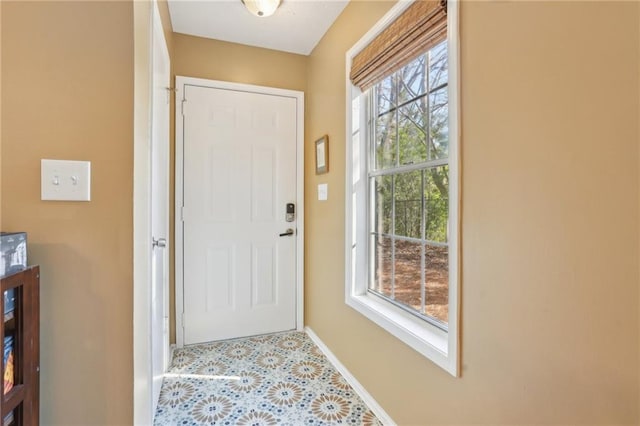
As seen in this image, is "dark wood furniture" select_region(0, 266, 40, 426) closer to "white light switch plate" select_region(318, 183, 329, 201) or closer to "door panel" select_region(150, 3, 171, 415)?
"door panel" select_region(150, 3, 171, 415)

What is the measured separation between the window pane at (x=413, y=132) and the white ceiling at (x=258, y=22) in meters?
0.99

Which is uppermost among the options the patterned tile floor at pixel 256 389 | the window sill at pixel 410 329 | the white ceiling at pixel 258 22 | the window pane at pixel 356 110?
the white ceiling at pixel 258 22

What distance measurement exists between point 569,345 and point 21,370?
1.45m

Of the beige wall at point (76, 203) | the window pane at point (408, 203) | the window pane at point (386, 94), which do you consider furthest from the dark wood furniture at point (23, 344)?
the window pane at point (386, 94)

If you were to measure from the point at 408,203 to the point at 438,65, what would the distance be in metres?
0.65

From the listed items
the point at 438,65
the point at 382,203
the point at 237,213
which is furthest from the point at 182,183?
the point at 438,65

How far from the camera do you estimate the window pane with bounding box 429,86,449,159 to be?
1373 millimetres

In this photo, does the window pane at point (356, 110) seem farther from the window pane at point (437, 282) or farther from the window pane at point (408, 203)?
the window pane at point (437, 282)

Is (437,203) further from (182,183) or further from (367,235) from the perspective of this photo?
(182,183)

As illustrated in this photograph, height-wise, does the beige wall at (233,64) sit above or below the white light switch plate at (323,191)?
above

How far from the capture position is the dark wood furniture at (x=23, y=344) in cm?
79

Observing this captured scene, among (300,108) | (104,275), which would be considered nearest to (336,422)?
(104,275)

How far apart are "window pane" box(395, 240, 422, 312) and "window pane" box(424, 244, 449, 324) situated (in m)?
0.06

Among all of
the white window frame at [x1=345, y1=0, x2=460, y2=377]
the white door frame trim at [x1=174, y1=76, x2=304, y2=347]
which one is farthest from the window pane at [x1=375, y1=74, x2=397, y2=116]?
the white door frame trim at [x1=174, y1=76, x2=304, y2=347]
